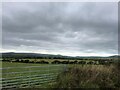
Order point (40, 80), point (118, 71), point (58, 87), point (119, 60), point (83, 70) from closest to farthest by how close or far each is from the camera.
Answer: point (58, 87)
point (83, 70)
point (118, 71)
point (40, 80)
point (119, 60)

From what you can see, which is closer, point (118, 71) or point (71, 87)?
point (71, 87)

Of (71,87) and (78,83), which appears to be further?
(78,83)

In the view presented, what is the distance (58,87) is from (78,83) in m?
1.61

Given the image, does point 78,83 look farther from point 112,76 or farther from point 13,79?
point 13,79

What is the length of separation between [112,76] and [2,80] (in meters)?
6.55

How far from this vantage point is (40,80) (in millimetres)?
17781

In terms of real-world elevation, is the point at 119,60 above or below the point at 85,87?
above

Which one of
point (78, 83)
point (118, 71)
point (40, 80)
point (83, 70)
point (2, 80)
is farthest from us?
point (40, 80)

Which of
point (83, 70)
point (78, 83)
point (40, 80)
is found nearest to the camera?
point (78, 83)

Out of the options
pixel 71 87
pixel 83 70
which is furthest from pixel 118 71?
pixel 71 87

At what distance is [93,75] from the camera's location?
571 inches

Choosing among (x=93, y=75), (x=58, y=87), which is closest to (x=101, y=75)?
(x=93, y=75)

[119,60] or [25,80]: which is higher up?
[119,60]

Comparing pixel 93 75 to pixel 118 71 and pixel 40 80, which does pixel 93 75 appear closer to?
pixel 118 71
